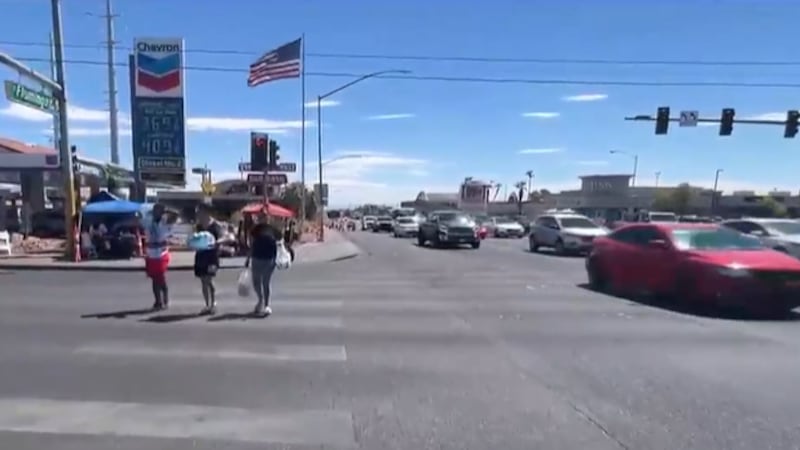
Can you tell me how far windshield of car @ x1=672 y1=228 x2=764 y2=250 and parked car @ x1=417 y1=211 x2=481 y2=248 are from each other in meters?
20.4

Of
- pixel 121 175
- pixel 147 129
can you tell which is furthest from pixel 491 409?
pixel 121 175

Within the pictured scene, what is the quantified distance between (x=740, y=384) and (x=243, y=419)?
483 centimetres

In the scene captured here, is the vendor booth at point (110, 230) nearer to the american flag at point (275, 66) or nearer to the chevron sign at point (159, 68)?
the chevron sign at point (159, 68)

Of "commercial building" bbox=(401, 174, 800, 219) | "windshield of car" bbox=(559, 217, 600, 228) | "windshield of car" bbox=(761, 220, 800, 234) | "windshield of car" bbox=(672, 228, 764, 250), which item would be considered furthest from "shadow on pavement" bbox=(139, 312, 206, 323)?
"commercial building" bbox=(401, 174, 800, 219)

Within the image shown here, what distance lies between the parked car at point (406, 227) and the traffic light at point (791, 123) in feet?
88.4

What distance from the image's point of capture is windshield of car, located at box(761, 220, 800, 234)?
67.8 feet

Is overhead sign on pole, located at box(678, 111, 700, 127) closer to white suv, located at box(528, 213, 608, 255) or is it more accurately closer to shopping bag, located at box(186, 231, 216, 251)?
white suv, located at box(528, 213, 608, 255)

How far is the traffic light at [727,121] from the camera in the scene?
28.5 metres

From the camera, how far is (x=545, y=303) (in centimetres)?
1314

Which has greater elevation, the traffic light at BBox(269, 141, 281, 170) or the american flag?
the american flag

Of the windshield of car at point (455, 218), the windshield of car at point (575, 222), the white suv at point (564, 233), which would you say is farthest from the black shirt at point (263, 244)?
the windshield of car at point (455, 218)

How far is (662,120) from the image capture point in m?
29.2

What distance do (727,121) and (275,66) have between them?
1865cm

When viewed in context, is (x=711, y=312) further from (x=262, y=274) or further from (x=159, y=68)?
(x=159, y=68)
